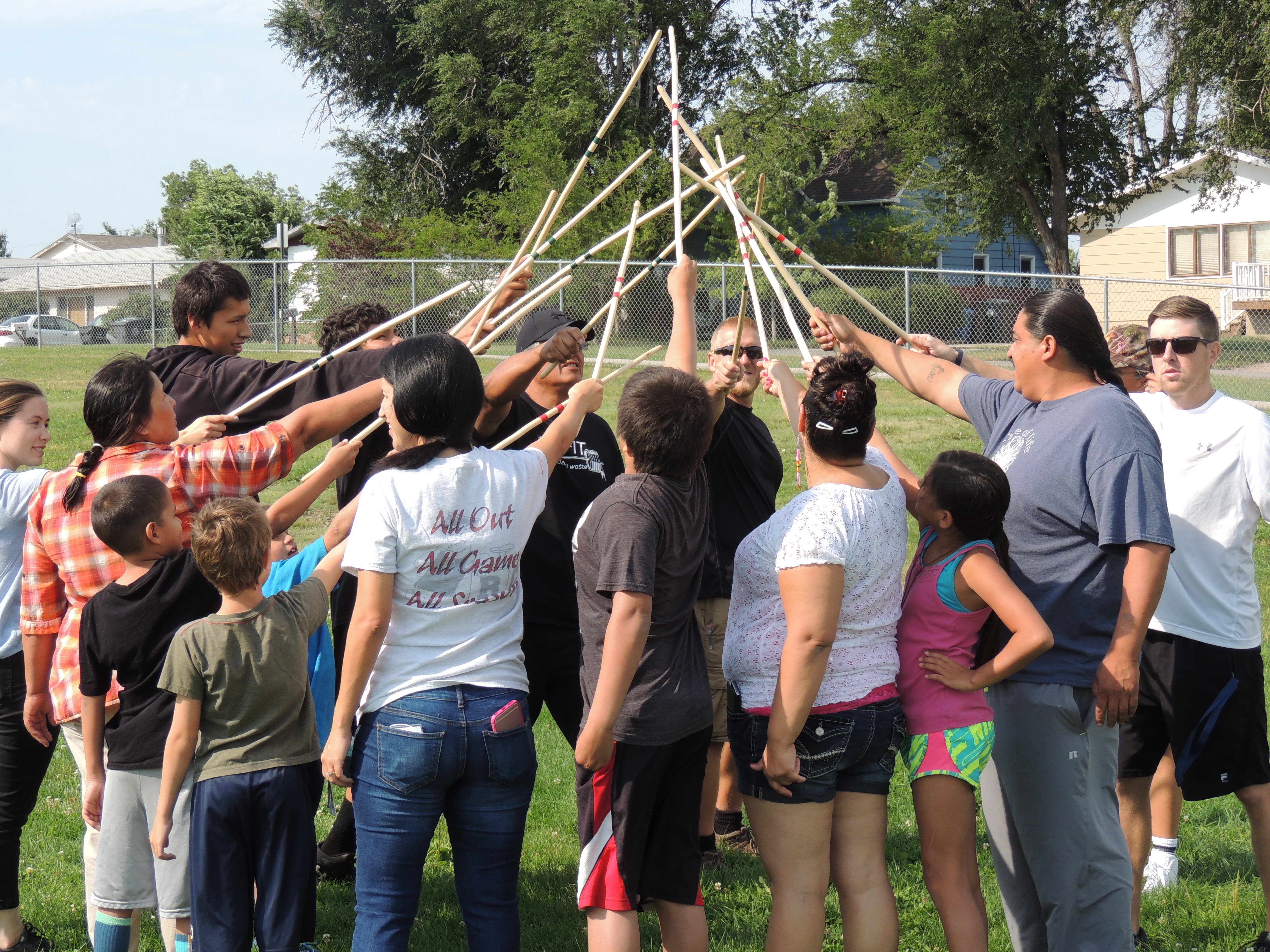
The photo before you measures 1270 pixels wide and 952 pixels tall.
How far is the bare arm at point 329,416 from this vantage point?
10.8 ft

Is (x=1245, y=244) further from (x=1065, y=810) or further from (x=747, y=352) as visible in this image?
(x=1065, y=810)

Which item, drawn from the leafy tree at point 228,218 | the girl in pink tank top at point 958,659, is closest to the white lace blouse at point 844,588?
the girl in pink tank top at point 958,659

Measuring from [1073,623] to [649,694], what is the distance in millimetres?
1223

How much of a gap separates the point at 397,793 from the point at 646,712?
66 centimetres

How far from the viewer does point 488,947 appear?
2.74 meters

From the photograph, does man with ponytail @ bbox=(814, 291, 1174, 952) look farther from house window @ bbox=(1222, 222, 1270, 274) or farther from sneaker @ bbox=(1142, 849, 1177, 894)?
house window @ bbox=(1222, 222, 1270, 274)

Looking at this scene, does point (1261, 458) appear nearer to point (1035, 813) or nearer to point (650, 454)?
point (1035, 813)

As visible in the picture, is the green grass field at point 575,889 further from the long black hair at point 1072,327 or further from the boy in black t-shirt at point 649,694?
the long black hair at point 1072,327

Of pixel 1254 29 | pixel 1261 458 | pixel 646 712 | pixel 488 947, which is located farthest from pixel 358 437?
pixel 1254 29

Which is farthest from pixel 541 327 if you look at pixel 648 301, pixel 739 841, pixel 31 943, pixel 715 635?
pixel 648 301

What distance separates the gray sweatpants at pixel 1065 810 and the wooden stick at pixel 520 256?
2.01m

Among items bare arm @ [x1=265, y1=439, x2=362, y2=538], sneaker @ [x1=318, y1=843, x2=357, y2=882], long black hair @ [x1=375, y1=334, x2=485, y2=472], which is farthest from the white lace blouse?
sneaker @ [x1=318, y1=843, x2=357, y2=882]

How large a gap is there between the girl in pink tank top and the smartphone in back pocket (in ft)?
3.58

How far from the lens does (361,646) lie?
8.51 feet
